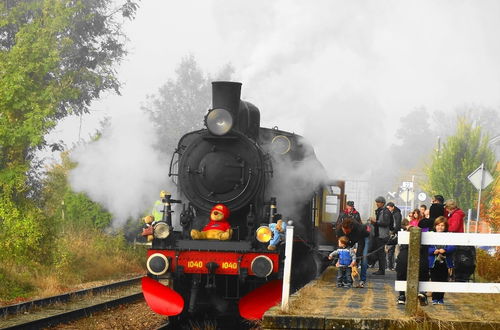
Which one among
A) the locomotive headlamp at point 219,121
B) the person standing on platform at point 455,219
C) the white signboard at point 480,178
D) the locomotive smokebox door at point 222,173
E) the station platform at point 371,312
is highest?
the locomotive headlamp at point 219,121

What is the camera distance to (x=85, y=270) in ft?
65.7

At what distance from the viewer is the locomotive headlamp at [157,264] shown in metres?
11.4

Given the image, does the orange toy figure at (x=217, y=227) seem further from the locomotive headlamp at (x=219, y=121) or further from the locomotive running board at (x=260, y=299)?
the locomotive headlamp at (x=219, y=121)

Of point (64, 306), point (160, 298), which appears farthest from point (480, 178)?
point (64, 306)

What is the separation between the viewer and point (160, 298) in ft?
38.2

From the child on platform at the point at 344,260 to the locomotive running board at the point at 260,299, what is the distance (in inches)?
35.7

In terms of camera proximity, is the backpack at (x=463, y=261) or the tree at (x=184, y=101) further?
the tree at (x=184, y=101)

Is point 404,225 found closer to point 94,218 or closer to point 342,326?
point 342,326

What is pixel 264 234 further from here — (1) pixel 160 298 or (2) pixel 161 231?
(1) pixel 160 298

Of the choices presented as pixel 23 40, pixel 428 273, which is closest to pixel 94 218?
pixel 23 40

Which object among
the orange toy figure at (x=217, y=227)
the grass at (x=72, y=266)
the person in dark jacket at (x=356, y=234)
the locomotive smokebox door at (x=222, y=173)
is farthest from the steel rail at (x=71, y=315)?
the person in dark jacket at (x=356, y=234)

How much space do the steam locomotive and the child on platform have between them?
0.70 meters

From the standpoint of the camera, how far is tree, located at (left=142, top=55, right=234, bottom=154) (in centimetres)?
5931

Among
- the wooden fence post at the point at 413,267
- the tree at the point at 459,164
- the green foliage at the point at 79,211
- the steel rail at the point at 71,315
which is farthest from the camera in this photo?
the tree at the point at 459,164
